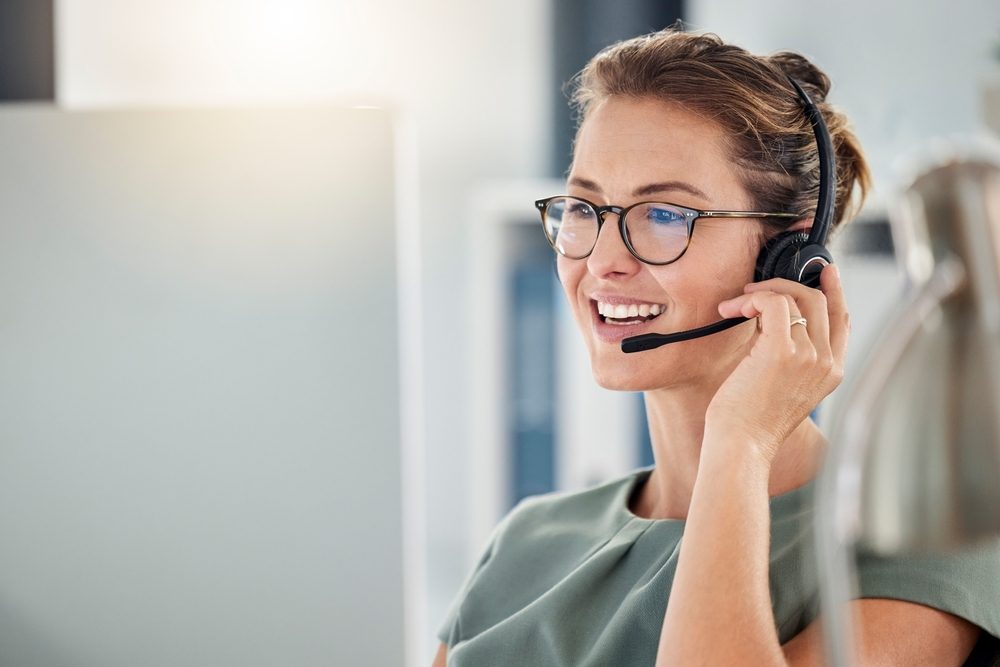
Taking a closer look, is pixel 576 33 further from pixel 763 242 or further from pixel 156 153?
pixel 763 242

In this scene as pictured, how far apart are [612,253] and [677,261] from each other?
0.07 meters

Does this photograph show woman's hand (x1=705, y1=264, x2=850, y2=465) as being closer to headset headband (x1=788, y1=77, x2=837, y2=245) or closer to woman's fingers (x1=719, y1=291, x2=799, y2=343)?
woman's fingers (x1=719, y1=291, x2=799, y2=343)

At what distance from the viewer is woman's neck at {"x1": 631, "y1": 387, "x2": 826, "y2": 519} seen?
1121 millimetres

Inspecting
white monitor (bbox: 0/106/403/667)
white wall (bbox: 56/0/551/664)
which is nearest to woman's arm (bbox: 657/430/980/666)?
white monitor (bbox: 0/106/403/667)

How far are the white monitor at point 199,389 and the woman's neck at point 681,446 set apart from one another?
Result: 0.44 meters

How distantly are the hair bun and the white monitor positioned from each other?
57 cm

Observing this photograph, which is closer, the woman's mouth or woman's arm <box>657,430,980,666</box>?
woman's arm <box>657,430,980,666</box>

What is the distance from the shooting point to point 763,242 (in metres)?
1.16

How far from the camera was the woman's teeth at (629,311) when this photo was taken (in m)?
1.18

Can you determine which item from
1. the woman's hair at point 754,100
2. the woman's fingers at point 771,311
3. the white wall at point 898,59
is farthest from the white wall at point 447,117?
the woman's fingers at point 771,311

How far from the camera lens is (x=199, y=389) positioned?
151 cm

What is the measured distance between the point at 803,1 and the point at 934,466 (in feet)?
8.81

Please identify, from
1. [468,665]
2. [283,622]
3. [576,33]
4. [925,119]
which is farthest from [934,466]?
[576,33]

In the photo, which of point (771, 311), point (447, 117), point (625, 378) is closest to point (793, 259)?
point (771, 311)
